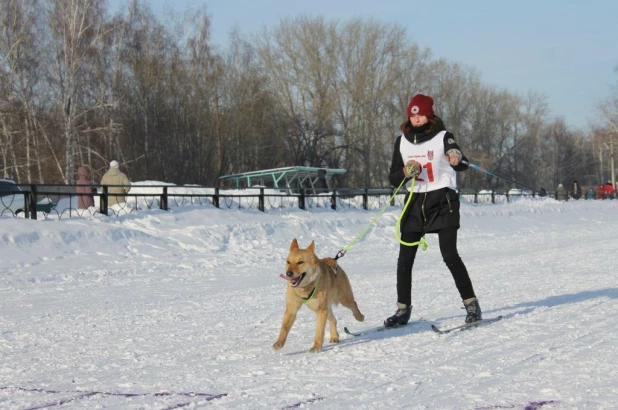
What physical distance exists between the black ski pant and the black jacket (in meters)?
0.07

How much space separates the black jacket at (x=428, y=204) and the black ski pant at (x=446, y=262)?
0.07 metres

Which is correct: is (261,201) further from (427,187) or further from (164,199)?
(427,187)

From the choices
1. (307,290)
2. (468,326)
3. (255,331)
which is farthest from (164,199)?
(307,290)

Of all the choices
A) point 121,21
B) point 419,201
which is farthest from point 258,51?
point 419,201

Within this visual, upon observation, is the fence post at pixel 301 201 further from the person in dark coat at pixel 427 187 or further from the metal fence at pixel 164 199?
the person in dark coat at pixel 427 187

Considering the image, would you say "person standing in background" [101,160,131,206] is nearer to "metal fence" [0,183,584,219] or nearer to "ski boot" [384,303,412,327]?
"metal fence" [0,183,584,219]

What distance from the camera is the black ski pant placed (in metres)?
6.00

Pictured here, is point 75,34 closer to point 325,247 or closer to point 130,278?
point 325,247

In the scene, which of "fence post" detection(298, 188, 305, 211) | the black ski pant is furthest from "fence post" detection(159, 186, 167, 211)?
the black ski pant

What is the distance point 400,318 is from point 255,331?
4.12 ft

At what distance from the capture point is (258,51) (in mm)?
41094

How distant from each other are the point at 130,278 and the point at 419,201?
244 inches

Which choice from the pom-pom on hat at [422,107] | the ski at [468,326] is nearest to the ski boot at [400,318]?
the ski at [468,326]

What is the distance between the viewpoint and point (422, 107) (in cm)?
584
